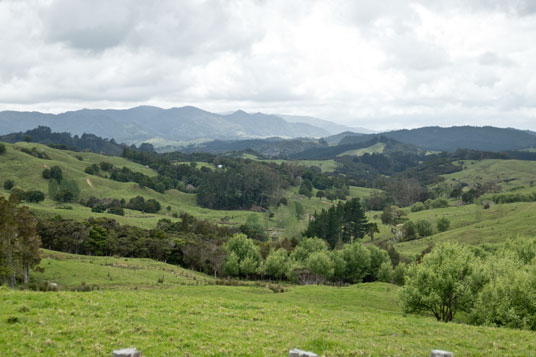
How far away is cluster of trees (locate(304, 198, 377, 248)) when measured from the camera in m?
137

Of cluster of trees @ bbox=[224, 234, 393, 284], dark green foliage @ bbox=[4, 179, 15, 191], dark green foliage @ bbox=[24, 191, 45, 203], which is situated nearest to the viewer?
cluster of trees @ bbox=[224, 234, 393, 284]

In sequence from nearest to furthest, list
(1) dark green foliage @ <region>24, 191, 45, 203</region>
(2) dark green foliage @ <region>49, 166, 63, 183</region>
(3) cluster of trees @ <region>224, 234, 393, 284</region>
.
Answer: (3) cluster of trees @ <region>224, 234, 393, 284</region> → (1) dark green foliage @ <region>24, 191, 45, 203</region> → (2) dark green foliage @ <region>49, 166, 63, 183</region>

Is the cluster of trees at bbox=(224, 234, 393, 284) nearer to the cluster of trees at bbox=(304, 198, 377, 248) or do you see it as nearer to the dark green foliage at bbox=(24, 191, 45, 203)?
the cluster of trees at bbox=(304, 198, 377, 248)

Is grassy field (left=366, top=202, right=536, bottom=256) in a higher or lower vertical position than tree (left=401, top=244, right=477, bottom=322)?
lower

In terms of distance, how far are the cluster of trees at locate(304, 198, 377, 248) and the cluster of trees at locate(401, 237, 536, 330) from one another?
95.8 metres

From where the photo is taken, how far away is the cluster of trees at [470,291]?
32625 millimetres

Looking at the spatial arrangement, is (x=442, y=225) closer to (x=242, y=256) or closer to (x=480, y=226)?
(x=480, y=226)

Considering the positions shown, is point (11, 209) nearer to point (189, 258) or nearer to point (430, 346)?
point (189, 258)

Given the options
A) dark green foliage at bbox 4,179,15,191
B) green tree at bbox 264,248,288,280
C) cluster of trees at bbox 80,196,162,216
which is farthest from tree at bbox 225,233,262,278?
dark green foliage at bbox 4,179,15,191

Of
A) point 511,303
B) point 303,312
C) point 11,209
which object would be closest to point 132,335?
point 303,312

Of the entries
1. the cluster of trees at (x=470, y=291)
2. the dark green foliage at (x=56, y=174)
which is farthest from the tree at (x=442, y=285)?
the dark green foliage at (x=56, y=174)

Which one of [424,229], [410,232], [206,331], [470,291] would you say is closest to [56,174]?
[410,232]

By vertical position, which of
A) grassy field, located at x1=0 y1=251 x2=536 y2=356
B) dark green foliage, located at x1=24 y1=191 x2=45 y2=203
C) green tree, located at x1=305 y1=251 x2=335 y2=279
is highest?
grassy field, located at x1=0 y1=251 x2=536 y2=356

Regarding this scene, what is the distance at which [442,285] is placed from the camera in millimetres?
36250
